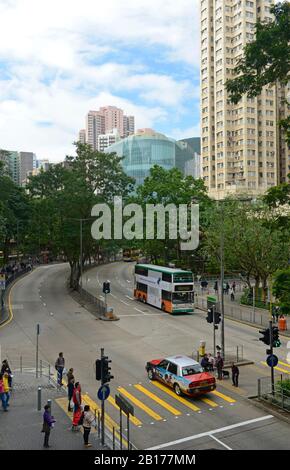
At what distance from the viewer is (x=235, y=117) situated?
319 ft

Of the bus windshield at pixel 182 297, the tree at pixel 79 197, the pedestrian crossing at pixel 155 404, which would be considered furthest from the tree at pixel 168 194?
the pedestrian crossing at pixel 155 404

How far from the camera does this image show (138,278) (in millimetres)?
46344

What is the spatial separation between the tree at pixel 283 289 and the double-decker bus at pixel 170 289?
64.0 feet

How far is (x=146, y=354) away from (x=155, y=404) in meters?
7.69

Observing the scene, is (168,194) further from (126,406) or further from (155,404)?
(126,406)

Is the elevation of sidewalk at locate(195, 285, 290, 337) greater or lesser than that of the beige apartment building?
lesser

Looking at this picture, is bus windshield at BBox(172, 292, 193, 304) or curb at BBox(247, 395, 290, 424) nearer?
curb at BBox(247, 395, 290, 424)

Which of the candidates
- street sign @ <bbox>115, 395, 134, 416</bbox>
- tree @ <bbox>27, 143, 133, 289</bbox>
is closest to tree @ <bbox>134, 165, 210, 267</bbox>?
tree @ <bbox>27, 143, 133, 289</bbox>

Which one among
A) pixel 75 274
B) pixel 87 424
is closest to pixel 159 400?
pixel 87 424

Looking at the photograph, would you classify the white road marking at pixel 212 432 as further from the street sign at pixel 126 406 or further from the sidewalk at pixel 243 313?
the sidewalk at pixel 243 313

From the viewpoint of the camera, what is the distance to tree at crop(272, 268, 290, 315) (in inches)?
695

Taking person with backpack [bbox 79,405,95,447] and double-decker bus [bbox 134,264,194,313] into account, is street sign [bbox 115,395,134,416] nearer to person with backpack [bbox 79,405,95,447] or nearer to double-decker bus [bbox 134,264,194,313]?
person with backpack [bbox 79,405,95,447]

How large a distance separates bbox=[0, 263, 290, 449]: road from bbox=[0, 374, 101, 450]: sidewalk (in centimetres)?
158
